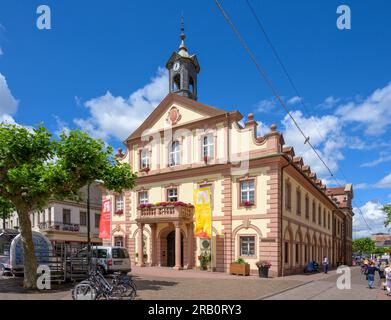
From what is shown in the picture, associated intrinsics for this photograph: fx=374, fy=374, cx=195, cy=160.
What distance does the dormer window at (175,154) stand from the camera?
29.5 metres

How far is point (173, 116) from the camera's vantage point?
98.8 feet

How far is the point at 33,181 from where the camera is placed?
1436 centimetres

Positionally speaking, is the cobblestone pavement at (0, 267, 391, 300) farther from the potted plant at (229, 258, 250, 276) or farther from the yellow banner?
the yellow banner

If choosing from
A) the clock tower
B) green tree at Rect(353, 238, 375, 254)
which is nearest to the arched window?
the clock tower

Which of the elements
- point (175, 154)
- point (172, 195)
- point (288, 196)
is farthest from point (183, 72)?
point (288, 196)

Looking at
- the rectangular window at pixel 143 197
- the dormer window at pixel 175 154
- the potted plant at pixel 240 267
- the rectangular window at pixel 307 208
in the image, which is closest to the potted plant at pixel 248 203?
the potted plant at pixel 240 267

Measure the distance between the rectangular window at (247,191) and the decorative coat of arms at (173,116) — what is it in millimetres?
7742

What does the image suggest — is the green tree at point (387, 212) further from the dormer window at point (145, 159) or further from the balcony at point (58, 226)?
the balcony at point (58, 226)

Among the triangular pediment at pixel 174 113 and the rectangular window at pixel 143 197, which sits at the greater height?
the triangular pediment at pixel 174 113

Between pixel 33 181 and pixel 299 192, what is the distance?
70.3ft

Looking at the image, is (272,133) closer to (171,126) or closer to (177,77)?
(171,126)


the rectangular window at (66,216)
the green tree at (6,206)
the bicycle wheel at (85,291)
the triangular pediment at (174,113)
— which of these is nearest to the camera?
the bicycle wheel at (85,291)

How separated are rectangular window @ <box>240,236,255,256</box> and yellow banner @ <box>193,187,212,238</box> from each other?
2.34m
